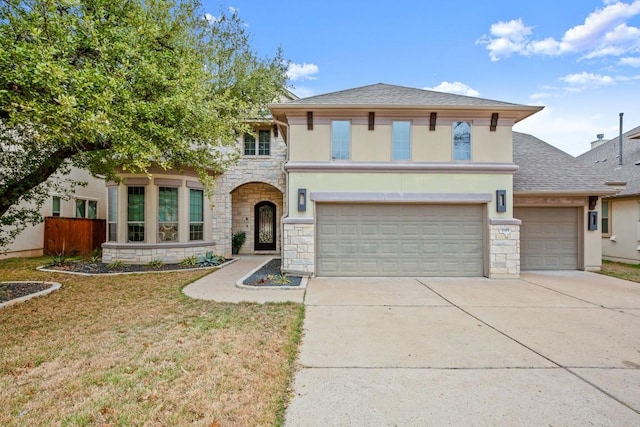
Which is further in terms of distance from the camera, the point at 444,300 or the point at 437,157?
the point at 437,157

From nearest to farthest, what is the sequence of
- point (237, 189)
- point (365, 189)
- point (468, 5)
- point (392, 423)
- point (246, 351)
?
point (392, 423) → point (246, 351) → point (365, 189) → point (468, 5) → point (237, 189)

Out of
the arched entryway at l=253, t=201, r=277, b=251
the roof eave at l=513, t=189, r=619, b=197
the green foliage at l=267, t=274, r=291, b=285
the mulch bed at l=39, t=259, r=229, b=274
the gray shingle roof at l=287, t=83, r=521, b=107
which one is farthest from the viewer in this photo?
the arched entryway at l=253, t=201, r=277, b=251

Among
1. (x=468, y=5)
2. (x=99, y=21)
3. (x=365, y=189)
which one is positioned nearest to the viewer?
(x=99, y=21)

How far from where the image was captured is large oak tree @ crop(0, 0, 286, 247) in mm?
4273

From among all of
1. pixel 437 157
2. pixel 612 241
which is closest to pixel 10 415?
pixel 437 157

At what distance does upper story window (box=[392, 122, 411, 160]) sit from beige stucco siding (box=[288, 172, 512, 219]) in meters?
0.55

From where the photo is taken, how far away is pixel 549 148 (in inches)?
451

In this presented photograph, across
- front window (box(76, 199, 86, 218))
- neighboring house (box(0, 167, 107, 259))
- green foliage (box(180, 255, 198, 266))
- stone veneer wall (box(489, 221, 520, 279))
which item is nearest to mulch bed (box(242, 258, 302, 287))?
green foliage (box(180, 255, 198, 266))

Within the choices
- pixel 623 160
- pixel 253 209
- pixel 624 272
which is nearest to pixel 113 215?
pixel 253 209

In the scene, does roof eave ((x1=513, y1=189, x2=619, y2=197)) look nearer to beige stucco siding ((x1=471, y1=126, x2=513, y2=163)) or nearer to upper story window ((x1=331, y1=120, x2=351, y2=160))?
beige stucco siding ((x1=471, y1=126, x2=513, y2=163))

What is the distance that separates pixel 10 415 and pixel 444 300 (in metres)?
6.29

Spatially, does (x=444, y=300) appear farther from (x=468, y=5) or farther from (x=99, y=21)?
(x=468, y=5)

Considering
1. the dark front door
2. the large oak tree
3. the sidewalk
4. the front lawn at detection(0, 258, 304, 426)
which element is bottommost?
the sidewalk

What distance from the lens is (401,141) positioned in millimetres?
8672
